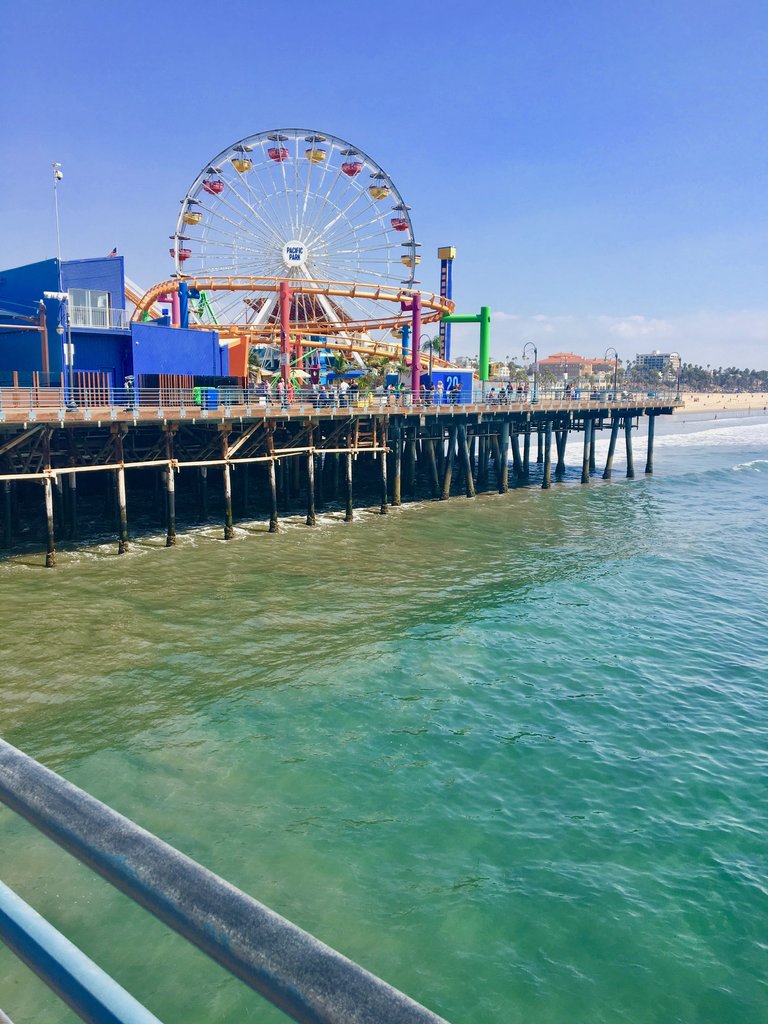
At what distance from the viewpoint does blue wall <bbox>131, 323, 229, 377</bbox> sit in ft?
108

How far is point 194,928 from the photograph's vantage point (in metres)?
1.70

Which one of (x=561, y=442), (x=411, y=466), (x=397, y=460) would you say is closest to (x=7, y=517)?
(x=397, y=460)

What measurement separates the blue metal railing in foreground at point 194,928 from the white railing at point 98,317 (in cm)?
3283

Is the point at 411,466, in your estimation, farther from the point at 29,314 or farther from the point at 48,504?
the point at 48,504

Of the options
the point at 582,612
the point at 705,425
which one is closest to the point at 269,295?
the point at 582,612

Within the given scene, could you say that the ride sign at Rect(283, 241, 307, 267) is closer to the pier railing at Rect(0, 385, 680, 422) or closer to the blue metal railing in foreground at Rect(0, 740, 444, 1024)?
the pier railing at Rect(0, 385, 680, 422)

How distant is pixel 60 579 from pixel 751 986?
802 inches

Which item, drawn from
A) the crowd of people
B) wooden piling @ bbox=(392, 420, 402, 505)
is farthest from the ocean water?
wooden piling @ bbox=(392, 420, 402, 505)

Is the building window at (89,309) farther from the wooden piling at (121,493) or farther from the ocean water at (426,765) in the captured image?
the ocean water at (426,765)

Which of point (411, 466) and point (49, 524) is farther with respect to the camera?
point (411, 466)

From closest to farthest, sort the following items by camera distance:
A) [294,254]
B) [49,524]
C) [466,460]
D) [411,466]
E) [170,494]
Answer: [49,524] → [170,494] → [466,460] → [411,466] → [294,254]

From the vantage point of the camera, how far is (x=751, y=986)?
8.83 m

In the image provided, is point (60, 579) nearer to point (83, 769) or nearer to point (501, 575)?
point (83, 769)

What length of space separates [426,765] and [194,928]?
12.0 meters
